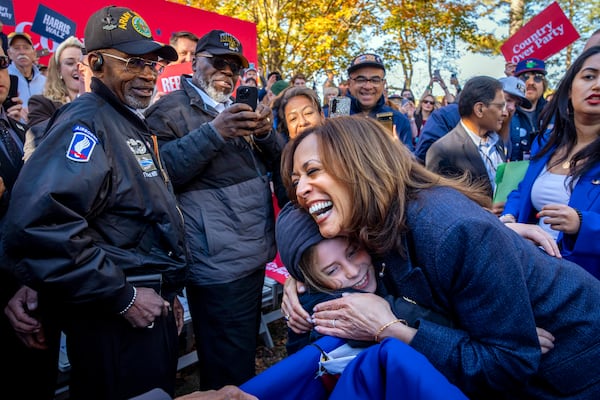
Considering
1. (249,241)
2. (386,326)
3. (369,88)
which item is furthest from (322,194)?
(369,88)

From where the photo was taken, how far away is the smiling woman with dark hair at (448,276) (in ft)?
4.41

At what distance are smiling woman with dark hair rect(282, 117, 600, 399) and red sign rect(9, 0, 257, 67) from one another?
19.0ft

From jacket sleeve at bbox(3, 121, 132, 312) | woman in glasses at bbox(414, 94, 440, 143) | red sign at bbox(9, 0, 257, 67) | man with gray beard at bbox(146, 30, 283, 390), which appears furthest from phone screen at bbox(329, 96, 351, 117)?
woman in glasses at bbox(414, 94, 440, 143)

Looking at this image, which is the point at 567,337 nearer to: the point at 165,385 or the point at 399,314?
the point at 399,314

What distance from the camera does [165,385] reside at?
201 centimetres

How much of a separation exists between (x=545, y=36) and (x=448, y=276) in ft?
23.7

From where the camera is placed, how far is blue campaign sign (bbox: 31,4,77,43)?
5371 mm

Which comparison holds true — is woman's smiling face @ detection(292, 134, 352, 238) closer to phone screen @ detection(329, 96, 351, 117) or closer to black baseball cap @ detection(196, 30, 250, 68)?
black baseball cap @ detection(196, 30, 250, 68)

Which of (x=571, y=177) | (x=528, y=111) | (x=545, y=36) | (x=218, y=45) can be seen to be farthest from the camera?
(x=545, y=36)

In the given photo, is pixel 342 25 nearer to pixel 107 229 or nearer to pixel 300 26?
pixel 300 26

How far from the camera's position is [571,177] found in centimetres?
234

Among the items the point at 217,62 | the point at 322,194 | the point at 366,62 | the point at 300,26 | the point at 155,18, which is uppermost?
the point at 300,26

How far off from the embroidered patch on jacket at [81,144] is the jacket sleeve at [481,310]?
52.8 inches

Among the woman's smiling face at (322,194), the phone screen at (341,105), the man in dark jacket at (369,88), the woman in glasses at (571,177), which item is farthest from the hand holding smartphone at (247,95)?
the man in dark jacket at (369,88)
